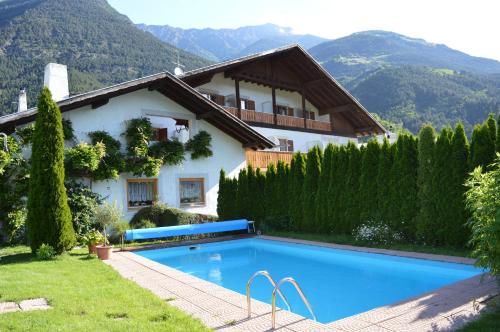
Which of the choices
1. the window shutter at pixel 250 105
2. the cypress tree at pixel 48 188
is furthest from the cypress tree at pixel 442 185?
the window shutter at pixel 250 105

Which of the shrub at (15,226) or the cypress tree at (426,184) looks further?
the shrub at (15,226)

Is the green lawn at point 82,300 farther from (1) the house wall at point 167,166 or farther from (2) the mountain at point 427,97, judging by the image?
(2) the mountain at point 427,97

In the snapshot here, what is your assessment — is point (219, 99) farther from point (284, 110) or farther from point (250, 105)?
point (284, 110)

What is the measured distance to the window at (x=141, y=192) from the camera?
1622 cm

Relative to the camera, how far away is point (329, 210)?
13914 millimetres

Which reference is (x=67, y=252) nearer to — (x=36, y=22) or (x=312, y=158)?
(x=312, y=158)

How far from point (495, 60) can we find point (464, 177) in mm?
123018

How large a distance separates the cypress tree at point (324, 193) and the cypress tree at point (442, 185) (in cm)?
404

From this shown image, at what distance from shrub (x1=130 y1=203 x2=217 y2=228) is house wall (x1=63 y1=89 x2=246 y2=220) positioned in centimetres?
60

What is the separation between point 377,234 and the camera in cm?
1162

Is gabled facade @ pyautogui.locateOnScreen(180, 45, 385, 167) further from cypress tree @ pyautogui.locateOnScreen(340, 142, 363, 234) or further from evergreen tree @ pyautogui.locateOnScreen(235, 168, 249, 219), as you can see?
cypress tree @ pyautogui.locateOnScreen(340, 142, 363, 234)

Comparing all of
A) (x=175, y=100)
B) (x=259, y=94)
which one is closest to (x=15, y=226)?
(x=175, y=100)

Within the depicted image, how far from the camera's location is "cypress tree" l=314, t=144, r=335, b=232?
556 inches

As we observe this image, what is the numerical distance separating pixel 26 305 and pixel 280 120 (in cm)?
2005
